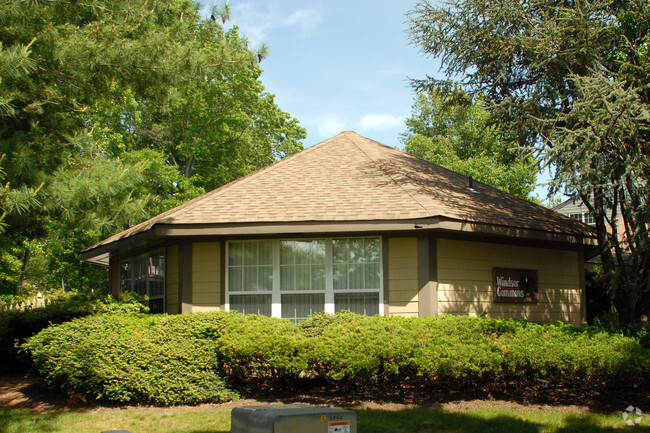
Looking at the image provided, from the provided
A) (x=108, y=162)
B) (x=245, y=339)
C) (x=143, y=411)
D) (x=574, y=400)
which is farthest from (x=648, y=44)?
(x=143, y=411)

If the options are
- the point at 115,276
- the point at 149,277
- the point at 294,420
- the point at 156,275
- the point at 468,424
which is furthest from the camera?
the point at 115,276

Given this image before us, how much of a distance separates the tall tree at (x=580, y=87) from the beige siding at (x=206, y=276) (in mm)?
6064

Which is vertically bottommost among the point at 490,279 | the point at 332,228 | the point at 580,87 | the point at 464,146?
the point at 490,279

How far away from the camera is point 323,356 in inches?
322

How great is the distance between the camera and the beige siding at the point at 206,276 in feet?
35.9

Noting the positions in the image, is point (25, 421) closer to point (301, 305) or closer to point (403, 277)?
point (301, 305)

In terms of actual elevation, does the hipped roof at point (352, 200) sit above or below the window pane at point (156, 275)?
above

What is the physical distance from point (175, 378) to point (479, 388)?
4.28 metres

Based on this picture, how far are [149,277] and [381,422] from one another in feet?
24.5

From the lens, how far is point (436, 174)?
1377 centimetres

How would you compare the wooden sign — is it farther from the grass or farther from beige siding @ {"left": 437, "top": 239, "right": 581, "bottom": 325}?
the grass

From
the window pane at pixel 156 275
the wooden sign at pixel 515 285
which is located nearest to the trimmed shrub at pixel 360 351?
the wooden sign at pixel 515 285

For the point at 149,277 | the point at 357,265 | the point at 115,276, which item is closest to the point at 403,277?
the point at 357,265

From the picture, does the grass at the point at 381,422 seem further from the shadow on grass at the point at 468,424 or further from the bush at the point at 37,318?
the bush at the point at 37,318
